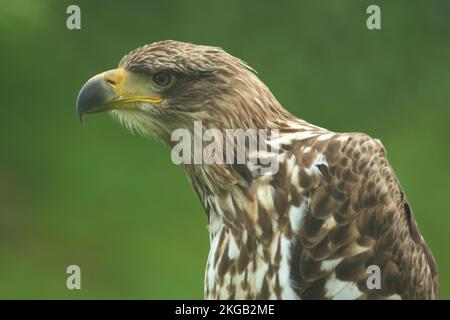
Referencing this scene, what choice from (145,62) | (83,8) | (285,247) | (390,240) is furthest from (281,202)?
(83,8)

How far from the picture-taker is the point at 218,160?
10.8 feet

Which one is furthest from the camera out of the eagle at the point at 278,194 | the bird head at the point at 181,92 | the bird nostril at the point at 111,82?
the bird nostril at the point at 111,82

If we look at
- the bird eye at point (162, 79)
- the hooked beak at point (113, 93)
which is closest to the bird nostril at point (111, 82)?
the hooked beak at point (113, 93)

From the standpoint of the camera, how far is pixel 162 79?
336 centimetres

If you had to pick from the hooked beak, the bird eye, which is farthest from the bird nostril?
the bird eye

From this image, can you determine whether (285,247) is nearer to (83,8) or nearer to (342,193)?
(342,193)

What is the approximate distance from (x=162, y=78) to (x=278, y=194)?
0.56m

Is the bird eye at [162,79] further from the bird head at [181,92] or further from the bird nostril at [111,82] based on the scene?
the bird nostril at [111,82]

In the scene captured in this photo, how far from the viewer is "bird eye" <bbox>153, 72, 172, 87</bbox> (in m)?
3.34

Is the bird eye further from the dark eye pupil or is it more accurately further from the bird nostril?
the bird nostril

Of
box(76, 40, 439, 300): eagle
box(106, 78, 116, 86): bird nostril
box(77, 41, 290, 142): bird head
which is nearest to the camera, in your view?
box(76, 40, 439, 300): eagle

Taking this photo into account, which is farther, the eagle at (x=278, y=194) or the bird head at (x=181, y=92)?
the bird head at (x=181, y=92)

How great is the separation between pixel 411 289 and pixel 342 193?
394mm

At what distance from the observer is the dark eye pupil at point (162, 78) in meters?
3.34
